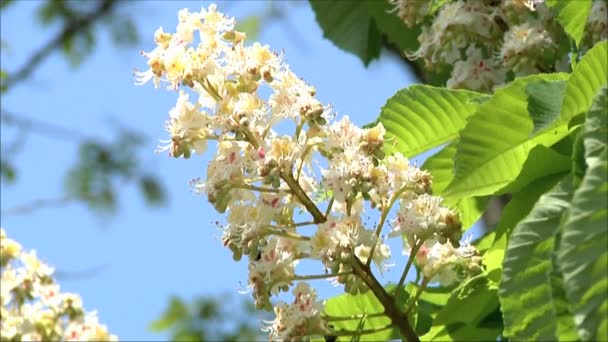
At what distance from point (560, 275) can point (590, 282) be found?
0.07 meters

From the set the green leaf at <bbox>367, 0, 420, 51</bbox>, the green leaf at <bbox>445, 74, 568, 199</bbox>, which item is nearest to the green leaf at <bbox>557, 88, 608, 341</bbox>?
the green leaf at <bbox>445, 74, 568, 199</bbox>

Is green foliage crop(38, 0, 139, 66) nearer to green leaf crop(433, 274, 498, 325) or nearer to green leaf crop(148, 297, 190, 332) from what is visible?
green leaf crop(148, 297, 190, 332)

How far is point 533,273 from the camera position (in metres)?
1.19

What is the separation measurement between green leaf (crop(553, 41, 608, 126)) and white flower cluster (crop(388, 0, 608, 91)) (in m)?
0.75

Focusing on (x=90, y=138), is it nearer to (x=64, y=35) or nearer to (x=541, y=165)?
(x=64, y=35)

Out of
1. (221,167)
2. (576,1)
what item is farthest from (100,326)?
(576,1)

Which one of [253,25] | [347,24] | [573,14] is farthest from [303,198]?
[253,25]

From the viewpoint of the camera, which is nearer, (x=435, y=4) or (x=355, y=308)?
(x=355, y=308)

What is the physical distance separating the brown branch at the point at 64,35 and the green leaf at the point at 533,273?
18.1ft

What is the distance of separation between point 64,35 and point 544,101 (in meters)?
5.92

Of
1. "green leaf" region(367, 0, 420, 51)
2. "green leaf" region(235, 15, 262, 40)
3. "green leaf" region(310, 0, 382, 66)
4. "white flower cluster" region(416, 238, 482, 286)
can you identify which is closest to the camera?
"white flower cluster" region(416, 238, 482, 286)

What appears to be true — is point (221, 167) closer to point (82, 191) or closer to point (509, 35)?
point (509, 35)

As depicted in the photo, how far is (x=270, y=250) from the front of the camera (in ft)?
5.28

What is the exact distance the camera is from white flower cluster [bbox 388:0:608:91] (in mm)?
2166
